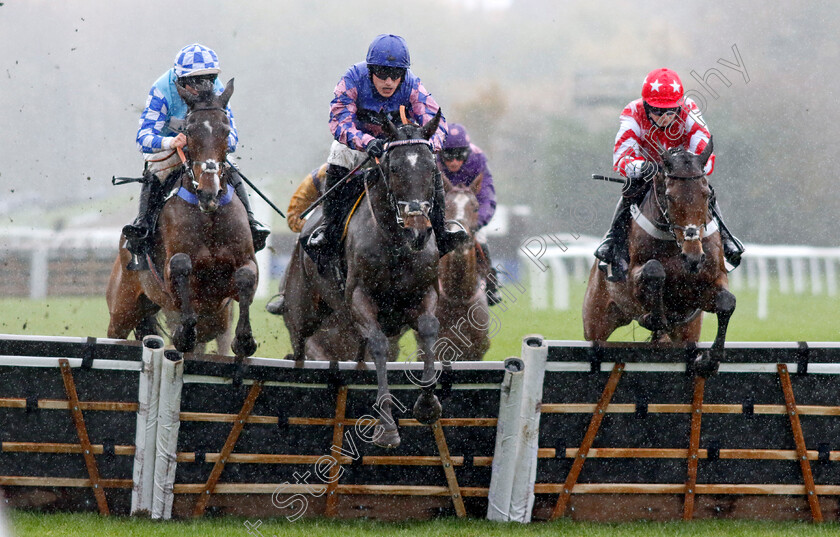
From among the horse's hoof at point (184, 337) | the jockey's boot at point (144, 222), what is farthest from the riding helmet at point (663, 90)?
the jockey's boot at point (144, 222)

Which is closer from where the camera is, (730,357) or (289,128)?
(730,357)

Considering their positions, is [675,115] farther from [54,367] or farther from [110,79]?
[110,79]

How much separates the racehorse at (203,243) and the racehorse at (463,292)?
5.82ft

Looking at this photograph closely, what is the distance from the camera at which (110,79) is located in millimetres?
29719

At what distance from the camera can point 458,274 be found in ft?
26.4

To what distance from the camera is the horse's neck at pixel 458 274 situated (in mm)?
7965

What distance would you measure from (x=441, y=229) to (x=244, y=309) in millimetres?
1241

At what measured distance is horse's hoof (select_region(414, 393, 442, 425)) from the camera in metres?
5.23

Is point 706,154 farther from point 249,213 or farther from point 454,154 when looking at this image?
point 454,154

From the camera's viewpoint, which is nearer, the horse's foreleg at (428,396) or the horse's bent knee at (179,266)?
the horse's foreleg at (428,396)

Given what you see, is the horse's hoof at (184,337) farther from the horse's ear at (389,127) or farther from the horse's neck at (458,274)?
the horse's neck at (458,274)

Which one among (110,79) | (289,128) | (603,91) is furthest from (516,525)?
(110,79)

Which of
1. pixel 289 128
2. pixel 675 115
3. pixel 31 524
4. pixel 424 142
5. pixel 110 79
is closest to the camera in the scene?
pixel 31 524

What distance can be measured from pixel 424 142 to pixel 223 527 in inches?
85.3
